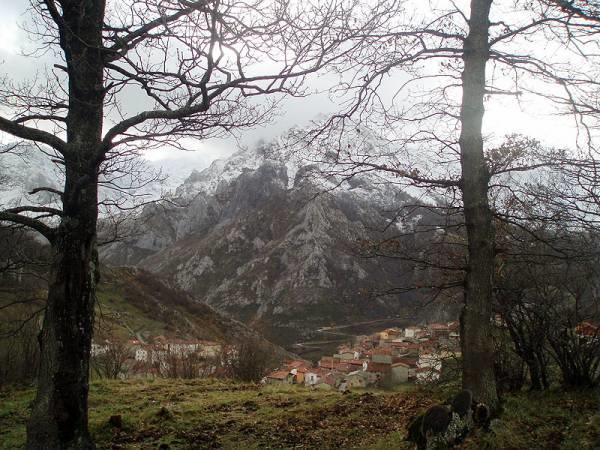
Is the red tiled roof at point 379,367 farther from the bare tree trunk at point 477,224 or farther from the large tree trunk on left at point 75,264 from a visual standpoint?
the large tree trunk on left at point 75,264

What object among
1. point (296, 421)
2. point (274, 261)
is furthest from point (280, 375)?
point (274, 261)

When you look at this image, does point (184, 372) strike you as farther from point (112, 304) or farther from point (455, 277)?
point (112, 304)

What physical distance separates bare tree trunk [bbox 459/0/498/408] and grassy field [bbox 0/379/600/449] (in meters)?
0.67

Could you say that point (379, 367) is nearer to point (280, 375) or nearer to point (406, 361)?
point (406, 361)

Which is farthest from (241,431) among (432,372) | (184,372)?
(184,372)

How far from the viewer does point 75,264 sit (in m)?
5.13

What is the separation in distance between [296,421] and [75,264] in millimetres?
4328

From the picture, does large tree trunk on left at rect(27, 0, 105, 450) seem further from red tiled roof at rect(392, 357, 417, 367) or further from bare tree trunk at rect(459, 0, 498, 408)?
red tiled roof at rect(392, 357, 417, 367)

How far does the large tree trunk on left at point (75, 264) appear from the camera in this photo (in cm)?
492

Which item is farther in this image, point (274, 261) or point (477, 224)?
point (274, 261)

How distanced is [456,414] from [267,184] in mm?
188978

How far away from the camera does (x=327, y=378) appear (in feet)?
128

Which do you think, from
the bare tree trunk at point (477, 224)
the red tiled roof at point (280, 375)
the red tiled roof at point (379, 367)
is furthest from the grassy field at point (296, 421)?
the red tiled roof at point (379, 367)

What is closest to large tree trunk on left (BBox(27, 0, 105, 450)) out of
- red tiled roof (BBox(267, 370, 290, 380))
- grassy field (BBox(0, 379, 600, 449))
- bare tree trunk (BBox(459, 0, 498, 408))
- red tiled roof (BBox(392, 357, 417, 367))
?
grassy field (BBox(0, 379, 600, 449))
